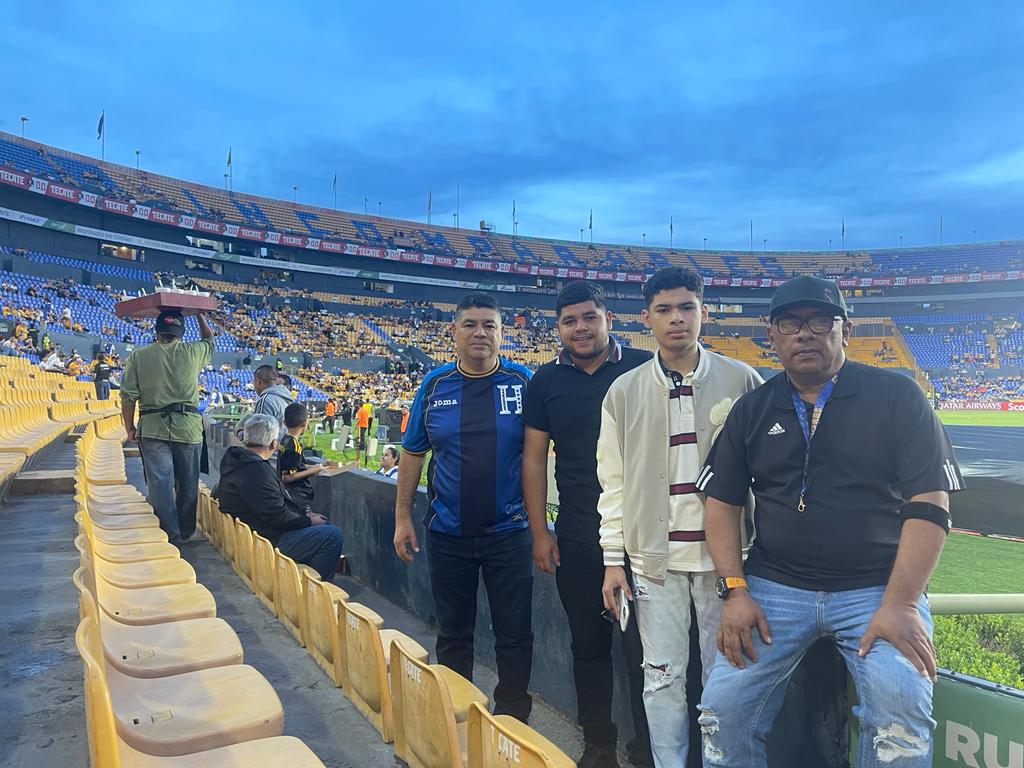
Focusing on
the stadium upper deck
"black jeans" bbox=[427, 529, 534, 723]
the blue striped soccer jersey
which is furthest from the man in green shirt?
the stadium upper deck

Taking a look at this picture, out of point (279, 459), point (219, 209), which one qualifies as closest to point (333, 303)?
point (219, 209)

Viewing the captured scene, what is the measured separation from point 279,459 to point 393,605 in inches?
60.8

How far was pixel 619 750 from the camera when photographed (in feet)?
9.31

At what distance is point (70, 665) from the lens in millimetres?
2457

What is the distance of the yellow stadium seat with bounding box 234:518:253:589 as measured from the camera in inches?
173

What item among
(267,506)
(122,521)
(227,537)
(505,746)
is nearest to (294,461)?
(227,537)

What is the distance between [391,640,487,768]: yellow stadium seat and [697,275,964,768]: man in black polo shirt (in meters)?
0.75

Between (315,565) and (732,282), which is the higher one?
(732,282)

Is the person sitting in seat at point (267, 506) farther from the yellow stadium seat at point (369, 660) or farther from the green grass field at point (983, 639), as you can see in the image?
the green grass field at point (983, 639)

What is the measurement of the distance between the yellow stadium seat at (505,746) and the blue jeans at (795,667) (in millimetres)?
496

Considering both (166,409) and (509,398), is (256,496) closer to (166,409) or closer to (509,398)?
(166,409)

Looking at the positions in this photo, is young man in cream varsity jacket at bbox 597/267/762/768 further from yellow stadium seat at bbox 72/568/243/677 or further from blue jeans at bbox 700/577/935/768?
yellow stadium seat at bbox 72/568/243/677

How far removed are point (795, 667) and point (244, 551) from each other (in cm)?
362

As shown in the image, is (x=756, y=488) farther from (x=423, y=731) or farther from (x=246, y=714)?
(x=246, y=714)
